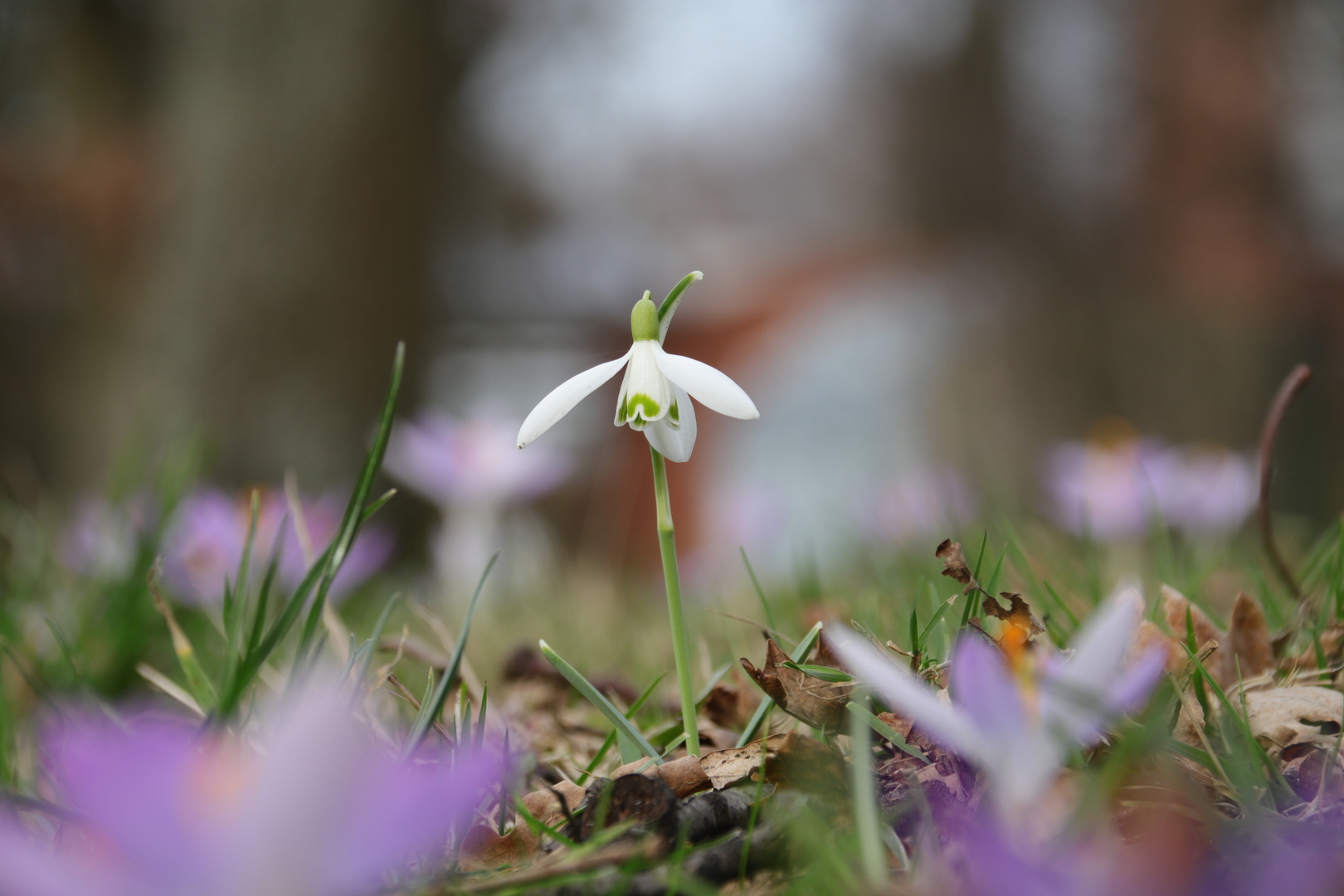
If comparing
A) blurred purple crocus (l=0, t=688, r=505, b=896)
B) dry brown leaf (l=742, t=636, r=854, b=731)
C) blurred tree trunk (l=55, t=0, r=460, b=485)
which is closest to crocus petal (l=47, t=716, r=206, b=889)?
blurred purple crocus (l=0, t=688, r=505, b=896)

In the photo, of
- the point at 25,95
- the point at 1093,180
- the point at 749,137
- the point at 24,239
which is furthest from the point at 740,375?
the point at 25,95

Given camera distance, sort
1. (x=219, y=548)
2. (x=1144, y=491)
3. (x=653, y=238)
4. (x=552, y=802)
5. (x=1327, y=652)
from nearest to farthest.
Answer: (x=552, y=802) < (x=1327, y=652) < (x=219, y=548) < (x=1144, y=491) < (x=653, y=238)

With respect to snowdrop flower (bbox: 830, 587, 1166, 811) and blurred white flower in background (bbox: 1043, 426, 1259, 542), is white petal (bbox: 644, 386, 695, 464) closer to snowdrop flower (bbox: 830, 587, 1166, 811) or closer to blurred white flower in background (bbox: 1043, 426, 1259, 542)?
snowdrop flower (bbox: 830, 587, 1166, 811)

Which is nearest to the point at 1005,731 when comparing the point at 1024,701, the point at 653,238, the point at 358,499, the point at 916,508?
the point at 1024,701

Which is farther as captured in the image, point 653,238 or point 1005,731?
point 653,238

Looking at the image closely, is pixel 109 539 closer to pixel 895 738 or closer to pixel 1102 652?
pixel 895 738

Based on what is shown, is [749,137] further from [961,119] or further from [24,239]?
[24,239]

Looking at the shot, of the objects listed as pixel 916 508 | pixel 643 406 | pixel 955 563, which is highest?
pixel 643 406
